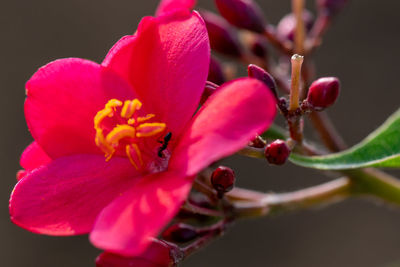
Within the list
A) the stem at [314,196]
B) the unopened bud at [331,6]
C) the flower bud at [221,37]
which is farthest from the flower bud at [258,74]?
the unopened bud at [331,6]

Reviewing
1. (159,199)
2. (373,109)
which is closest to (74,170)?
(159,199)

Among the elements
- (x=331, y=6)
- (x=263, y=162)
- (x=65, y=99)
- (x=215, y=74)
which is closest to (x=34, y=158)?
(x=65, y=99)

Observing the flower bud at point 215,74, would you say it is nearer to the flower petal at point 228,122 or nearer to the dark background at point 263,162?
the flower petal at point 228,122

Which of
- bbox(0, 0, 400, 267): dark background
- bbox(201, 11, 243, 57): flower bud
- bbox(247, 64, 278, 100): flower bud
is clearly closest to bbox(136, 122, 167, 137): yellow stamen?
bbox(247, 64, 278, 100): flower bud

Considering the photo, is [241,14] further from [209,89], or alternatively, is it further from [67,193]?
[67,193]

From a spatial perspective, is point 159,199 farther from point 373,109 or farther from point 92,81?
point 373,109

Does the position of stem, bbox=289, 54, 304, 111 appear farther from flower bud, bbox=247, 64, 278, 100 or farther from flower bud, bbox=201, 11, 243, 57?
flower bud, bbox=201, 11, 243, 57
